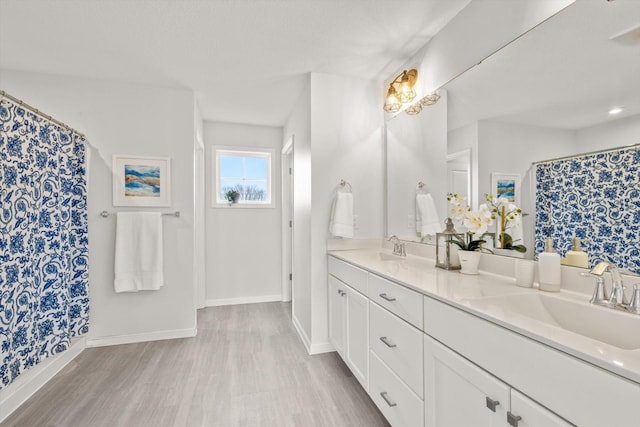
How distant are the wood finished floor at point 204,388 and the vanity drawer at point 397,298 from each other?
0.71 m

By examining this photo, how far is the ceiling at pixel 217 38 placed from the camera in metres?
1.77

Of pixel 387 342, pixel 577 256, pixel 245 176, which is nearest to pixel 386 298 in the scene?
pixel 387 342

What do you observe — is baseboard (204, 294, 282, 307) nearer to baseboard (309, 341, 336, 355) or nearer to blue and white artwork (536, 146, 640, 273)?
baseboard (309, 341, 336, 355)

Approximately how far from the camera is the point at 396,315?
1.48m

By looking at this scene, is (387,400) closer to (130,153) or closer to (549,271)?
(549,271)

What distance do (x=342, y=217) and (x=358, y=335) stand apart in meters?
0.93

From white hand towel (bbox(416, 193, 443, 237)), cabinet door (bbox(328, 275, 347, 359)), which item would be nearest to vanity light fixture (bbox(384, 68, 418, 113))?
white hand towel (bbox(416, 193, 443, 237))

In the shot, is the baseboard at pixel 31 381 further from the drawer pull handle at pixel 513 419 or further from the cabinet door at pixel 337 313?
the drawer pull handle at pixel 513 419

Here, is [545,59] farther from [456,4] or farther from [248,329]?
[248,329]

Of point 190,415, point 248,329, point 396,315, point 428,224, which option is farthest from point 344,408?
point 248,329

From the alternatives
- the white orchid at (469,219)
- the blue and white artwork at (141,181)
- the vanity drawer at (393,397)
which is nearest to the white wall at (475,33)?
the white orchid at (469,219)

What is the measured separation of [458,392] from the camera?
106cm

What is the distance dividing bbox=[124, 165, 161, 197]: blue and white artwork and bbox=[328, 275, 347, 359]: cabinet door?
1869 millimetres

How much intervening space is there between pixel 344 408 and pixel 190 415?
0.91 metres
